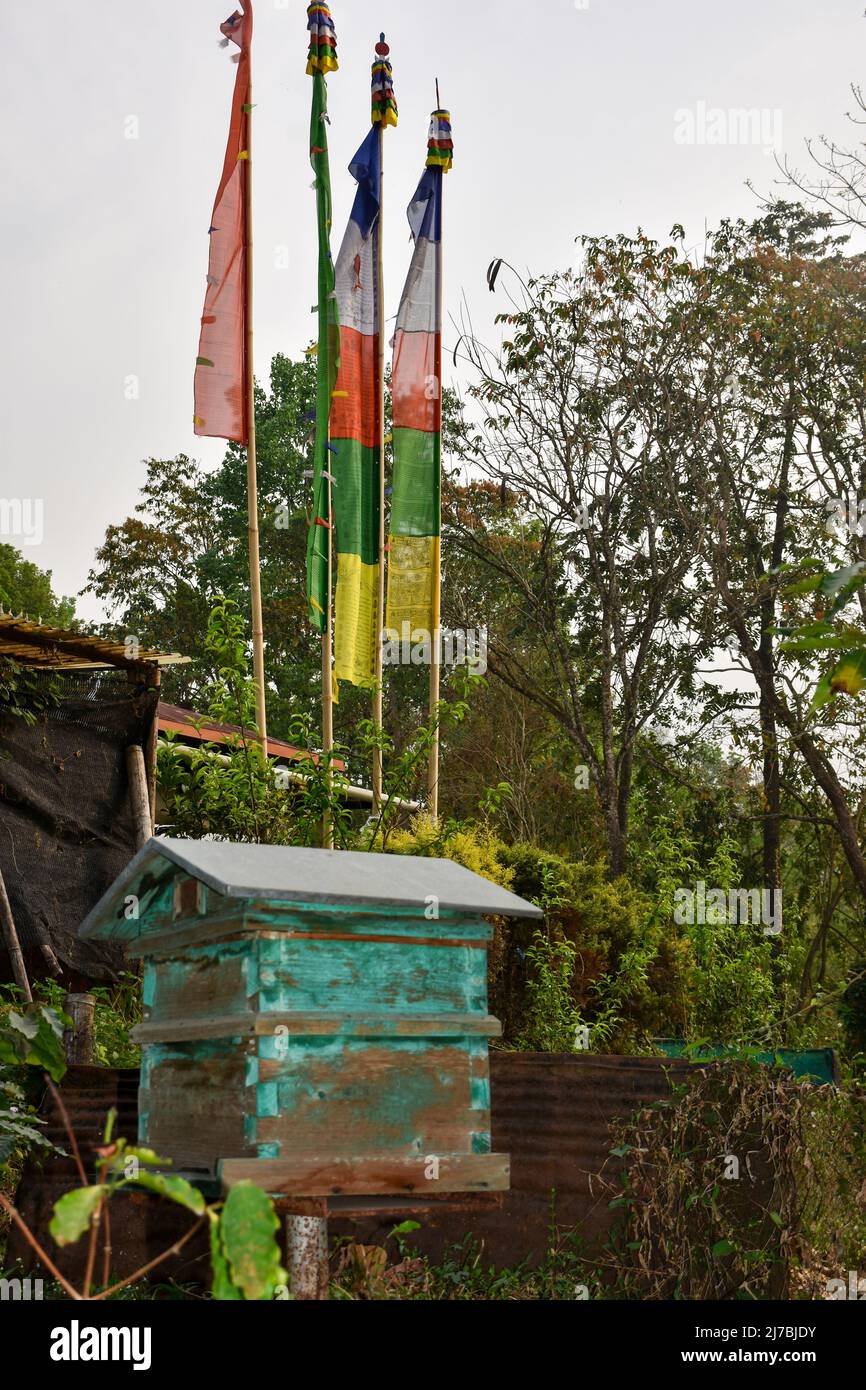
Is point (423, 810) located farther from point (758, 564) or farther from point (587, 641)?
point (758, 564)

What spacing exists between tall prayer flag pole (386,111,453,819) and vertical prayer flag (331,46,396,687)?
25 centimetres

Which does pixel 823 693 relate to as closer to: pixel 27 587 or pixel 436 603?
pixel 436 603

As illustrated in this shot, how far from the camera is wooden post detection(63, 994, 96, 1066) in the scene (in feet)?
22.3

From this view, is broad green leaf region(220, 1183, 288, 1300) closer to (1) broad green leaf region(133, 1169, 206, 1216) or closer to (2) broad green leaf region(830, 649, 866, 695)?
(1) broad green leaf region(133, 1169, 206, 1216)

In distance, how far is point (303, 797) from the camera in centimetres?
872

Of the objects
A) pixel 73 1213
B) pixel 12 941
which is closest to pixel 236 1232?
pixel 73 1213

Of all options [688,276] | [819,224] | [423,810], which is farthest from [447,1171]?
[819,224]

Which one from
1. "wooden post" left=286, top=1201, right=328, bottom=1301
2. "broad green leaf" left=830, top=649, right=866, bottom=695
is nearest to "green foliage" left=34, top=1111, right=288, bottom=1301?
"broad green leaf" left=830, top=649, right=866, bottom=695

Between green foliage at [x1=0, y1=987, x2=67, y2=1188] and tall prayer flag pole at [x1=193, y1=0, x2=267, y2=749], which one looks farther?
tall prayer flag pole at [x1=193, y1=0, x2=267, y2=749]

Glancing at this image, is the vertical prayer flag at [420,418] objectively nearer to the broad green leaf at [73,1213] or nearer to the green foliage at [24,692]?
the green foliage at [24,692]

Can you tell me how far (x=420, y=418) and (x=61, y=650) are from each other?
166 inches

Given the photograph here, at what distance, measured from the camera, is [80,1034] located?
6.80 metres

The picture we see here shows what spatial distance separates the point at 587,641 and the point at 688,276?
15.5 ft

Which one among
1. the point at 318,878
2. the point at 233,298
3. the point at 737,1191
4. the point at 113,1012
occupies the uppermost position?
the point at 233,298
